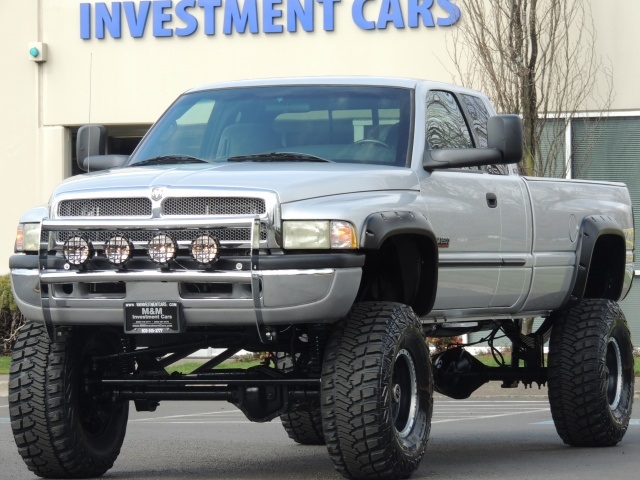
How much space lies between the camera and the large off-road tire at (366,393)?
290 inches

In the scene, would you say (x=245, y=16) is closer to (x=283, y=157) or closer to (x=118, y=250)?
(x=283, y=157)

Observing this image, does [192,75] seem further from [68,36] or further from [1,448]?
[1,448]

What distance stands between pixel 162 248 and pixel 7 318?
1428 cm

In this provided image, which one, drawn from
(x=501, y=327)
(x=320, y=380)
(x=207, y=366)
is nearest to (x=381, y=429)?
(x=320, y=380)

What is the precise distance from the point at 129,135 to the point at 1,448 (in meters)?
12.3

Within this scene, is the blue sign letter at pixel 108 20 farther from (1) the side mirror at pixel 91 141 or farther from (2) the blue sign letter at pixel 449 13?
(1) the side mirror at pixel 91 141

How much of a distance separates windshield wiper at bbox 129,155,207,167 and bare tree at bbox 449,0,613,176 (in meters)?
11.2

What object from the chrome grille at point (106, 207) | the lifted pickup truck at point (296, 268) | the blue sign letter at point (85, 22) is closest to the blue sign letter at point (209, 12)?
the blue sign letter at point (85, 22)

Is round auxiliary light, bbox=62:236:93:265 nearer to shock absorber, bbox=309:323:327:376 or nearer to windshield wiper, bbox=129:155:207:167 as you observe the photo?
windshield wiper, bbox=129:155:207:167

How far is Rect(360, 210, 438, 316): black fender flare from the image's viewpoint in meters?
7.44

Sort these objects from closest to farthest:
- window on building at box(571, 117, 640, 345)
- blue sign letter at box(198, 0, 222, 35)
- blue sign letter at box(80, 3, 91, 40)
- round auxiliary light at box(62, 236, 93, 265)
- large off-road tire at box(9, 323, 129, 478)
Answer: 1. round auxiliary light at box(62, 236, 93, 265)
2. large off-road tire at box(9, 323, 129, 478)
3. window on building at box(571, 117, 640, 345)
4. blue sign letter at box(198, 0, 222, 35)
5. blue sign letter at box(80, 3, 91, 40)

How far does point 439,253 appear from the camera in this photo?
331 inches

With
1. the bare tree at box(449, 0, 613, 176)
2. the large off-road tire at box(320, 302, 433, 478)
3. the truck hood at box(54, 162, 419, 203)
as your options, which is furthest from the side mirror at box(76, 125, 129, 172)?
the bare tree at box(449, 0, 613, 176)

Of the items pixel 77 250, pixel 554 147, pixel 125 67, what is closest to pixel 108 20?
pixel 125 67
